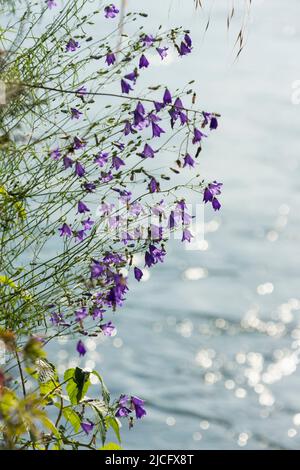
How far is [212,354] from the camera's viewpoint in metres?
6.47

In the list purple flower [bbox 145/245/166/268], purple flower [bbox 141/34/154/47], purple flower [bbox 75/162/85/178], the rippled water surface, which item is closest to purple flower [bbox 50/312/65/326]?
purple flower [bbox 145/245/166/268]

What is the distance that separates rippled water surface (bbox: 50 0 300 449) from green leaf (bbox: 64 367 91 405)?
168 centimetres

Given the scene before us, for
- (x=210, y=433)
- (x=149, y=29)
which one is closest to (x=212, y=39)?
(x=149, y=29)

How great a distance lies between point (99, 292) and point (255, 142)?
579cm

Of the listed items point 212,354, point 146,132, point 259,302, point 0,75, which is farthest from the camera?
point 146,132

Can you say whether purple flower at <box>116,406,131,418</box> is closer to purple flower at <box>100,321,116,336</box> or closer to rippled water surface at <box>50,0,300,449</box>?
purple flower at <box>100,321,116,336</box>

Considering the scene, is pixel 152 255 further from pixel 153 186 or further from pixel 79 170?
pixel 79 170

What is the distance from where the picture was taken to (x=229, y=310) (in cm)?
693

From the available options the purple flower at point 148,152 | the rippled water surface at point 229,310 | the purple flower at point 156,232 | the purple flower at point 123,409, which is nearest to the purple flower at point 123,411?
the purple flower at point 123,409

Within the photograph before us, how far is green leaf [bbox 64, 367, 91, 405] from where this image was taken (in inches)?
124

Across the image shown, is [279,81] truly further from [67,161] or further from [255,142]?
[67,161]

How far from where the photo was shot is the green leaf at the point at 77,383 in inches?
124

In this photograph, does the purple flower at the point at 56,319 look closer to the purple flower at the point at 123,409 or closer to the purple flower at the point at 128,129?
the purple flower at the point at 123,409

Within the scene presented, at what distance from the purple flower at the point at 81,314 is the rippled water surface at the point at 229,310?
1346 mm
